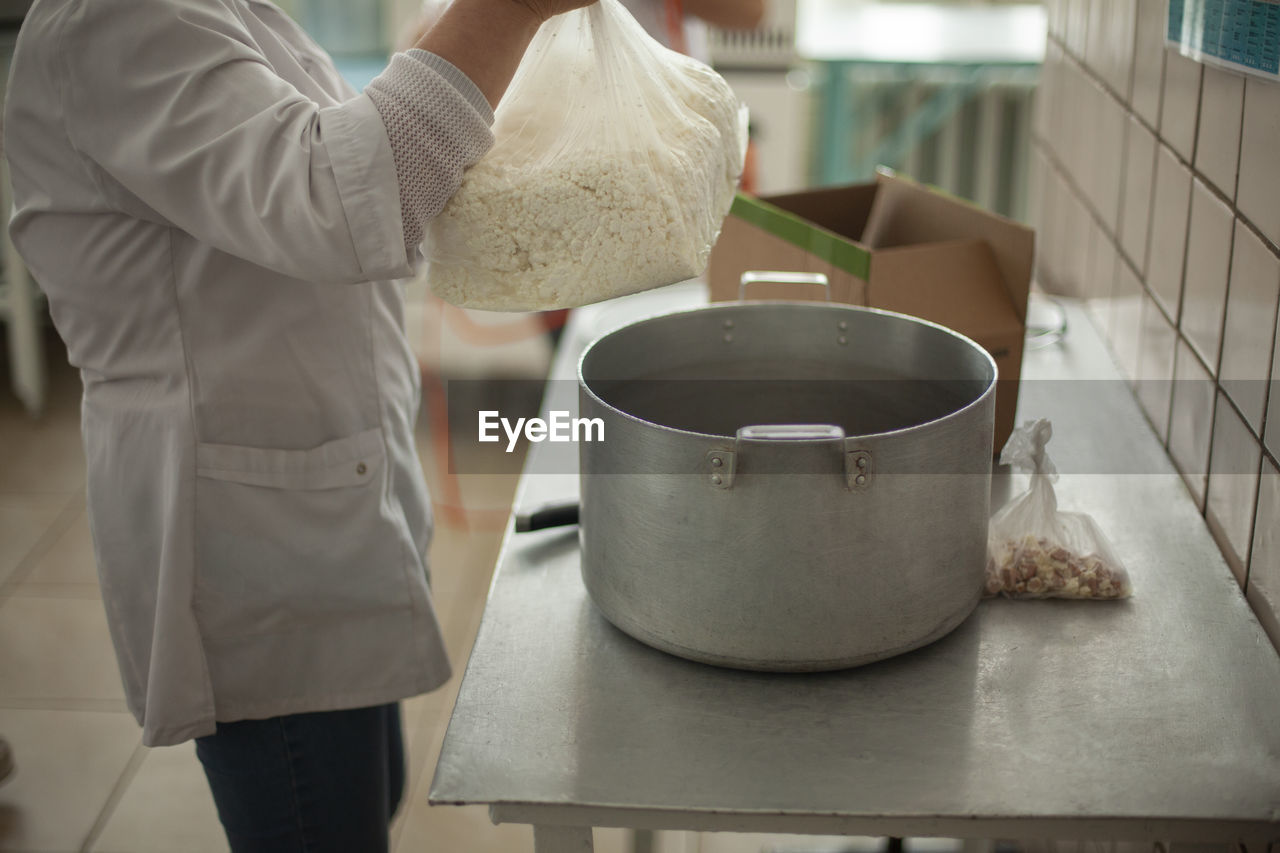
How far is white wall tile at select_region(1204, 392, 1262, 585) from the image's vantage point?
3.08ft

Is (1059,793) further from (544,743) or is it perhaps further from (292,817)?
(292,817)

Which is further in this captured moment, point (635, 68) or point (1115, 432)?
point (1115, 432)

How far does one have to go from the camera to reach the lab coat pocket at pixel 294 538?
3.13ft

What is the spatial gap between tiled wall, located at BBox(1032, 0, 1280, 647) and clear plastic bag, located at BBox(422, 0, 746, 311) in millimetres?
425

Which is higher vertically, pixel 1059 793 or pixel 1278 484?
pixel 1278 484

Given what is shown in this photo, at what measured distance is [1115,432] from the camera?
1226 millimetres

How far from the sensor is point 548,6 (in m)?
0.77

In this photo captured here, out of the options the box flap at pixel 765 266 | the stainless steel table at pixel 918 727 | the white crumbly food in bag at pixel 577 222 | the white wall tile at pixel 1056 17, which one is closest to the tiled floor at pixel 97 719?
the stainless steel table at pixel 918 727

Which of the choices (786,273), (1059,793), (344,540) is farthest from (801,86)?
(1059,793)

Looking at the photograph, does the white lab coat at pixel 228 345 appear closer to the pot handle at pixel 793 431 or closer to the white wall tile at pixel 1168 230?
the pot handle at pixel 793 431

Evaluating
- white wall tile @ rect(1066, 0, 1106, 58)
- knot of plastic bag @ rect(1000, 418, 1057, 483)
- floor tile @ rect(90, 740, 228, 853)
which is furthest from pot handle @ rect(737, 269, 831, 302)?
floor tile @ rect(90, 740, 228, 853)

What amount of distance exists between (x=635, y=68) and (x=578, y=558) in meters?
0.42

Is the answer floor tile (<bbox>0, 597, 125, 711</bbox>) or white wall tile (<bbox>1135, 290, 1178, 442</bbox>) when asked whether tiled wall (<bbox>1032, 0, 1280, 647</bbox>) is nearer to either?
white wall tile (<bbox>1135, 290, 1178, 442</bbox>)

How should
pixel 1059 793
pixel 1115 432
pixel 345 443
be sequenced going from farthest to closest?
pixel 1115 432
pixel 345 443
pixel 1059 793
